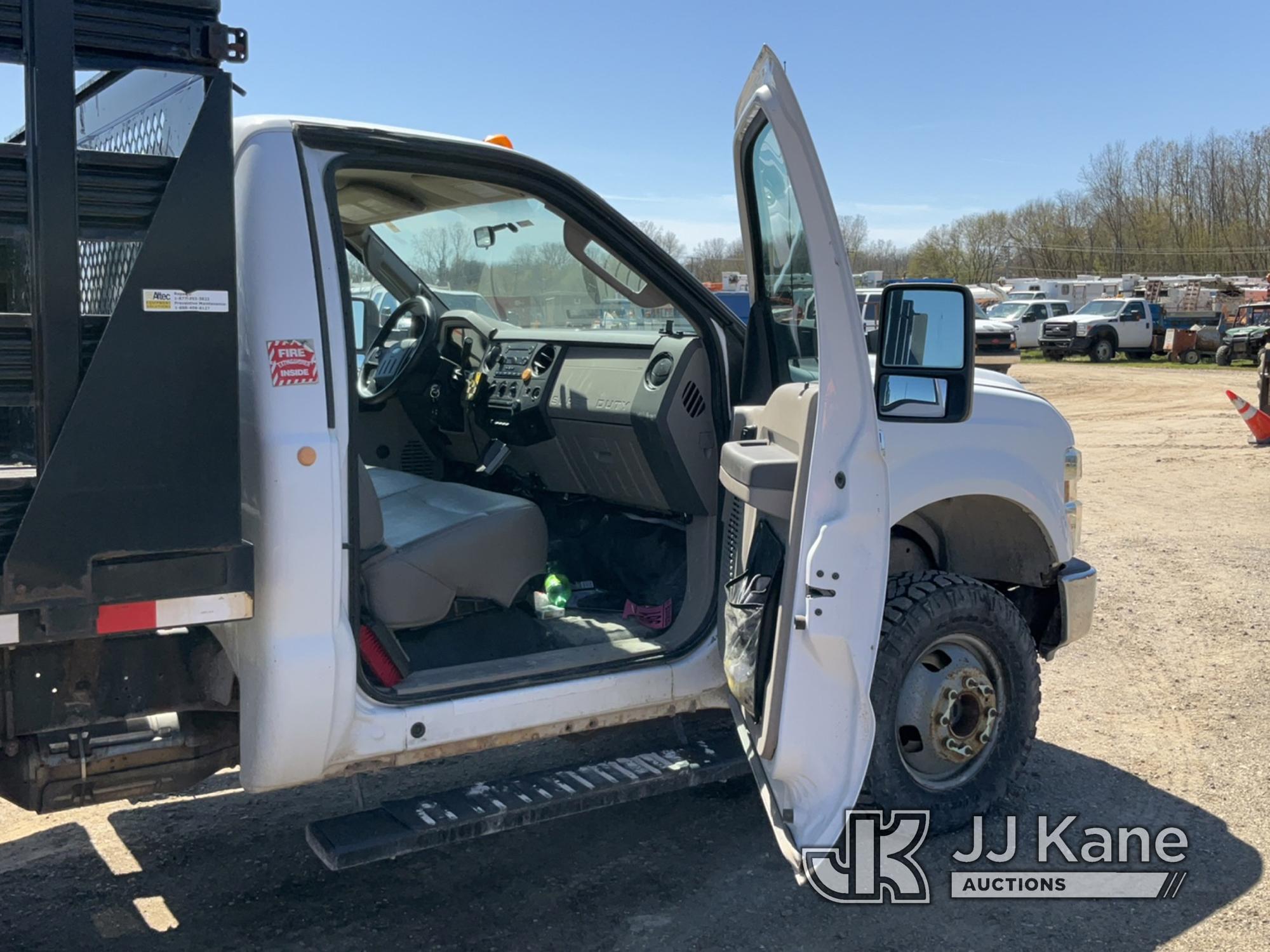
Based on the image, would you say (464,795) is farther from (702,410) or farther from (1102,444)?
(1102,444)

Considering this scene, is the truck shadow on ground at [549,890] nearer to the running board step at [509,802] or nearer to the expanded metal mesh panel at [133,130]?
the running board step at [509,802]

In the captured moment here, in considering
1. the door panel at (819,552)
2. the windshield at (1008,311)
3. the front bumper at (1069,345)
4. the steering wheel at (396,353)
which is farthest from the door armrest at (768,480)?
the windshield at (1008,311)

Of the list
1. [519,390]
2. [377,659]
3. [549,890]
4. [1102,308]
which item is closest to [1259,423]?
[519,390]

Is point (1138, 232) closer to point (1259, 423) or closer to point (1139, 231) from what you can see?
point (1139, 231)

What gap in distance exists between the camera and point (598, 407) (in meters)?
4.32

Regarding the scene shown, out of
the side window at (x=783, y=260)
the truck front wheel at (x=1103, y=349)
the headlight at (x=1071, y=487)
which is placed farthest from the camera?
the truck front wheel at (x=1103, y=349)

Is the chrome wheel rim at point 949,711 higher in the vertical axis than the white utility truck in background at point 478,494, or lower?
lower

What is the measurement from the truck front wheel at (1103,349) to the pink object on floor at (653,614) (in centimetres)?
3532

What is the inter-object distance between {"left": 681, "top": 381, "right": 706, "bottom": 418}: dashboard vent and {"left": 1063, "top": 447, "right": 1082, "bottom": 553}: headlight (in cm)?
137

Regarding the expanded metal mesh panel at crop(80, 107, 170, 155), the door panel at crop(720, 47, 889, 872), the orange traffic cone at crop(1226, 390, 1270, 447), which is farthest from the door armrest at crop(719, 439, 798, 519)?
the orange traffic cone at crop(1226, 390, 1270, 447)

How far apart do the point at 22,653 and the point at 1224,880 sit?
138 inches

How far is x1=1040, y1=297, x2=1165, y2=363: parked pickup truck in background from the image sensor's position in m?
36.5

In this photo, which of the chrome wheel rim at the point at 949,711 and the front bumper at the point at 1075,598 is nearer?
the chrome wheel rim at the point at 949,711

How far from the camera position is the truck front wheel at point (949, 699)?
3.77 meters
